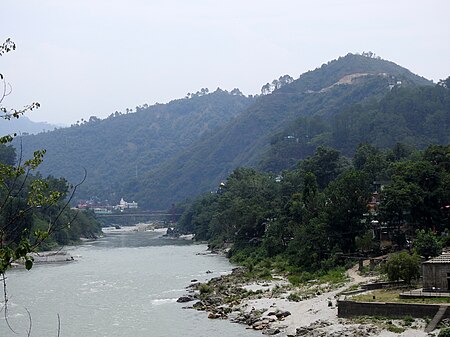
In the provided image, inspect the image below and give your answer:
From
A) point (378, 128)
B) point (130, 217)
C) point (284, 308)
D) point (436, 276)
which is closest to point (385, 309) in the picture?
point (436, 276)

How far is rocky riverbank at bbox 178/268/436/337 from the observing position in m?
27.9

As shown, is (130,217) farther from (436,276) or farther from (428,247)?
(436,276)

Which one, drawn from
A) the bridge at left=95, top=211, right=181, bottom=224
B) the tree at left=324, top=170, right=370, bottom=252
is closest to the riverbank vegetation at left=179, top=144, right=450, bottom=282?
the tree at left=324, top=170, right=370, bottom=252

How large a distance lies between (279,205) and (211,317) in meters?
38.6

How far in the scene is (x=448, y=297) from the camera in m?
28.4

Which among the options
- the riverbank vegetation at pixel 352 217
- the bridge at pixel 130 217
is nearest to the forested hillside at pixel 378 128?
the bridge at pixel 130 217

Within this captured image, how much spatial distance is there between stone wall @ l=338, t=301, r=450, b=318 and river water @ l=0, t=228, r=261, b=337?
15.0 ft

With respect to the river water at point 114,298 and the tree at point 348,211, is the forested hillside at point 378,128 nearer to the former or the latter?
the river water at point 114,298

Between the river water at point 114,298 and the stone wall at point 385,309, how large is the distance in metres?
4.58

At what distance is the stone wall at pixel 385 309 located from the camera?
2744 centimetres

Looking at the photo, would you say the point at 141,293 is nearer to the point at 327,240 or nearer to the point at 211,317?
the point at 211,317

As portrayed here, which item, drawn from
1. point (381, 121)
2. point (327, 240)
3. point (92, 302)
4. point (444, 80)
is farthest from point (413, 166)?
point (444, 80)

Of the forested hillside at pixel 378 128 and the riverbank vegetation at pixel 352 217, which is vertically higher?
the forested hillside at pixel 378 128

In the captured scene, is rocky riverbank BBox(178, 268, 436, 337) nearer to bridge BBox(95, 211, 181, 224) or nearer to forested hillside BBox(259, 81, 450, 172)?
forested hillside BBox(259, 81, 450, 172)
